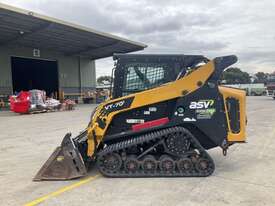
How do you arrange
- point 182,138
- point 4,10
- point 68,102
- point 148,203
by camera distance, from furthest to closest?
point 68,102, point 4,10, point 182,138, point 148,203

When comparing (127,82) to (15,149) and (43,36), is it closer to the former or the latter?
(15,149)

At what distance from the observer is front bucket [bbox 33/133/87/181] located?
5.50m

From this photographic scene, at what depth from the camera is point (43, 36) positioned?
27641mm

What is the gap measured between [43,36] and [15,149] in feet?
68.8

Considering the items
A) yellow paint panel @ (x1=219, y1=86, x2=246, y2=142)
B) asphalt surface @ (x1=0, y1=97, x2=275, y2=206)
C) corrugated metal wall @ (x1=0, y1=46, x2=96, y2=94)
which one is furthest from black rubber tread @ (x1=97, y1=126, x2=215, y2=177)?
corrugated metal wall @ (x1=0, y1=46, x2=96, y2=94)

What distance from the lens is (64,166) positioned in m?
5.53

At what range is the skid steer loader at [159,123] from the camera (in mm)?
5520

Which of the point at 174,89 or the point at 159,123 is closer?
the point at 174,89

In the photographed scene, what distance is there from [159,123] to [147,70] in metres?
1.07

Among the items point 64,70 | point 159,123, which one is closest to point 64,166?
point 159,123

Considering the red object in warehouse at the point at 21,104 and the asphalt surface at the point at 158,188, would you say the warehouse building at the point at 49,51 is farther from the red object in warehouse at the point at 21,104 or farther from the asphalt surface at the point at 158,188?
the asphalt surface at the point at 158,188

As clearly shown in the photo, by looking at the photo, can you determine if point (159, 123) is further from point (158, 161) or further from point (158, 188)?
point (158, 188)

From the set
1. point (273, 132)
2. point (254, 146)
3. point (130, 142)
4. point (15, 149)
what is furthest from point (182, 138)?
point (273, 132)

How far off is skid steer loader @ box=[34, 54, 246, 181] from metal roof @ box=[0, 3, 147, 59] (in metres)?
17.6
